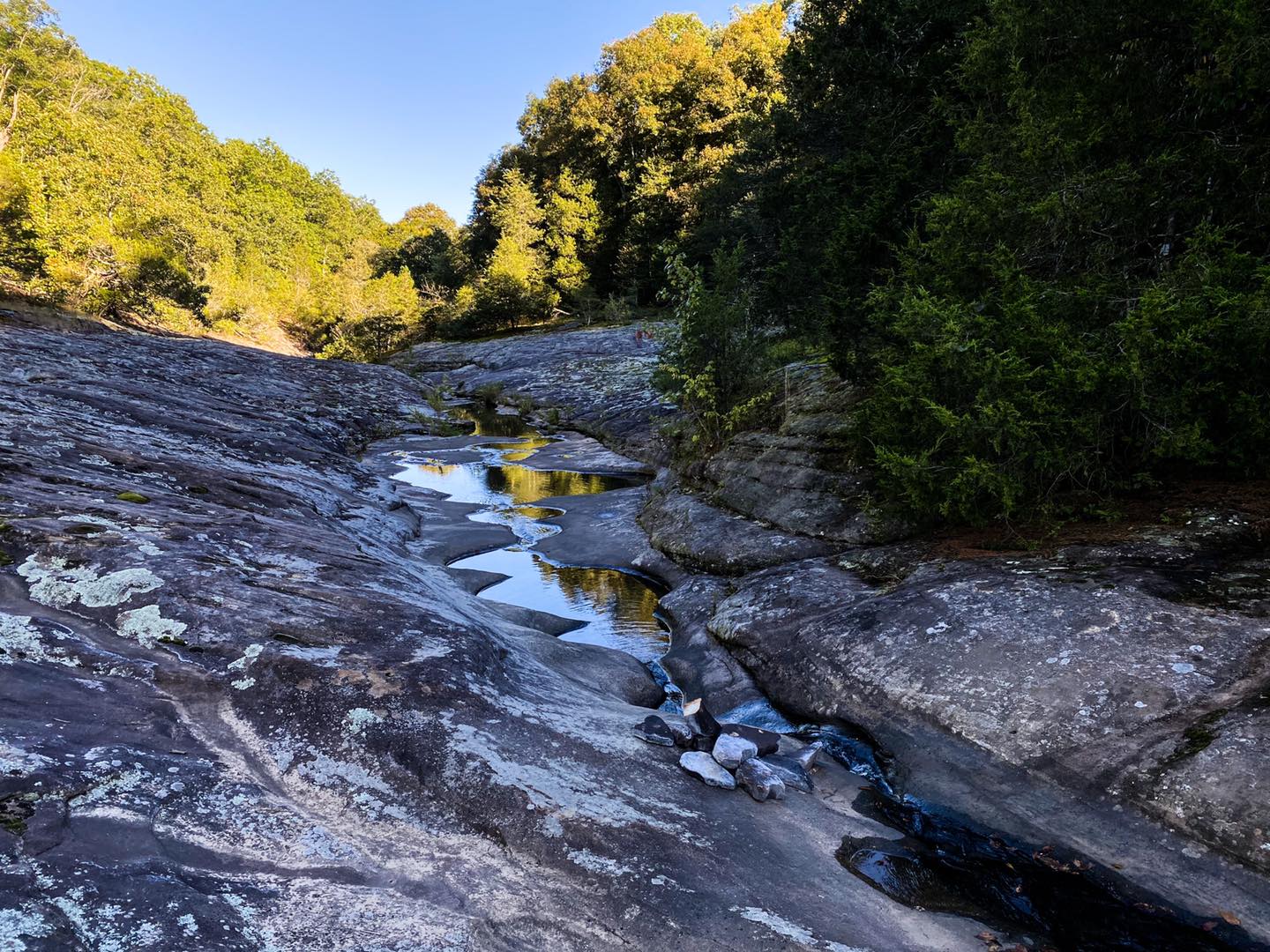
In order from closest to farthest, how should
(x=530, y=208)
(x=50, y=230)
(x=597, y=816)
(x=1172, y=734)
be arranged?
(x=597, y=816) → (x=1172, y=734) → (x=50, y=230) → (x=530, y=208)

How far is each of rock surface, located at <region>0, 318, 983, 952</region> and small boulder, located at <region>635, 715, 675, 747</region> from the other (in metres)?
0.17

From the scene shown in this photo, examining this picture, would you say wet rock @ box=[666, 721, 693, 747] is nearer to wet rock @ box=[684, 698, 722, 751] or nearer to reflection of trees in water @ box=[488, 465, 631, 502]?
wet rock @ box=[684, 698, 722, 751]

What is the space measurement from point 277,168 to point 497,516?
349 feet

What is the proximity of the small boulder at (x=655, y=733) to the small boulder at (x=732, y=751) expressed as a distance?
0.40 metres

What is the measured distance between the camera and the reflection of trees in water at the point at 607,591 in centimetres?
980

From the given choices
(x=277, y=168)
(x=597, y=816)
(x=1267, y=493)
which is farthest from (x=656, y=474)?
(x=277, y=168)

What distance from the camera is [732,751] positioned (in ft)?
16.1

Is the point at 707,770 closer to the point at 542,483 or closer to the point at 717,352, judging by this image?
the point at 717,352

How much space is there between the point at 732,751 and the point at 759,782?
299 millimetres

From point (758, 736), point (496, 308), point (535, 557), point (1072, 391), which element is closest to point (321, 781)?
point (758, 736)

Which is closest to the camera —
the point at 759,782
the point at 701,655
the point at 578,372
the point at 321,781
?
the point at 321,781

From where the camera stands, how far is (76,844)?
2.63m

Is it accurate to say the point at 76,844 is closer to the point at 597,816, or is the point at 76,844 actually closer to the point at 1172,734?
the point at 597,816

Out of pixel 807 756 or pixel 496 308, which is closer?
pixel 807 756
